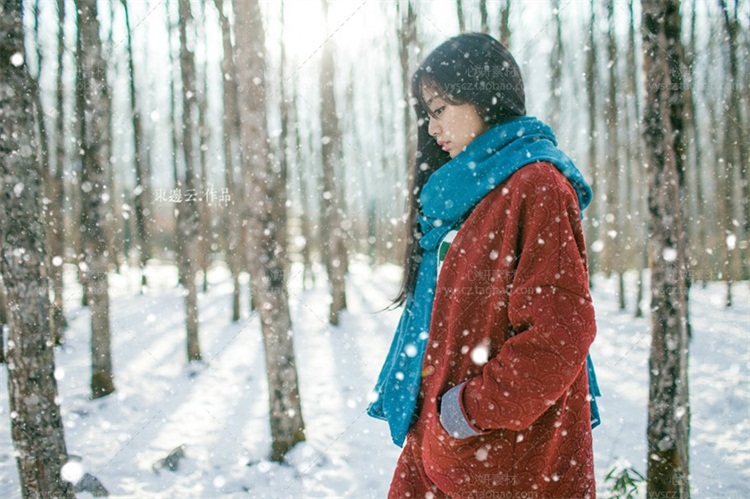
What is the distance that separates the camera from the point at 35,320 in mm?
2746

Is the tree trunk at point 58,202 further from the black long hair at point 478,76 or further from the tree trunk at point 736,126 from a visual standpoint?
the tree trunk at point 736,126

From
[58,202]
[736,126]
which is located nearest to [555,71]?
[736,126]

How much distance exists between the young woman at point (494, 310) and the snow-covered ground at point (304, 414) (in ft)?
10.4

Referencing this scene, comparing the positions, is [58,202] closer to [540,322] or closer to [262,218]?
[262,218]

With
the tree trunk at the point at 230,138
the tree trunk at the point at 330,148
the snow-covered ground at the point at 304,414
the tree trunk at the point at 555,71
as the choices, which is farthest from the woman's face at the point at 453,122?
the tree trunk at the point at 555,71

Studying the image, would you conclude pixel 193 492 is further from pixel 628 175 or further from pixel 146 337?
pixel 628 175

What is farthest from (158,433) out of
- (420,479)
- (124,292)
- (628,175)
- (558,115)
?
(124,292)

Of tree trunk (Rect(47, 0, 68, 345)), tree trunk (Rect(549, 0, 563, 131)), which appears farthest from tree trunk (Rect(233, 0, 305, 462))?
tree trunk (Rect(549, 0, 563, 131))

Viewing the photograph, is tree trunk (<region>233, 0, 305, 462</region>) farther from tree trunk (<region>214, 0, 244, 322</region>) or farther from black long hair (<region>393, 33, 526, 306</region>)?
black long hair (<region>393, 33, 526, 306</region>)

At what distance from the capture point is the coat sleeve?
3.34 ft

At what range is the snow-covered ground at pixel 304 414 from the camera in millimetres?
4266

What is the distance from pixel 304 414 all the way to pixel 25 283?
3.99m

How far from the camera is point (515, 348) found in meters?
1.04

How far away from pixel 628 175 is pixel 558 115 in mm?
3916
